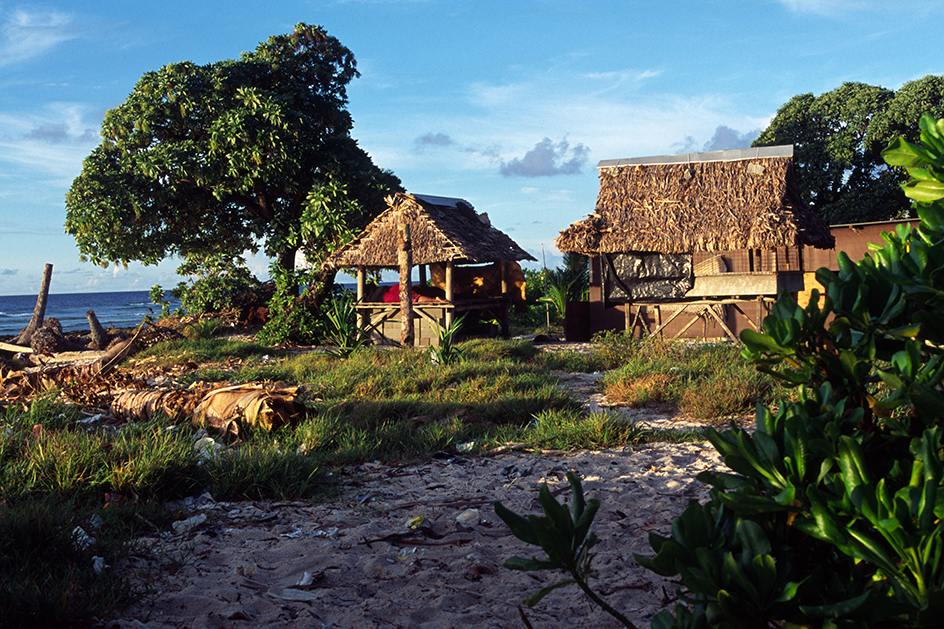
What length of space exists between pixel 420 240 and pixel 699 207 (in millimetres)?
6060

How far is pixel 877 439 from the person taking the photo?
142 centimetres

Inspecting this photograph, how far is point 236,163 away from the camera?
14.9m

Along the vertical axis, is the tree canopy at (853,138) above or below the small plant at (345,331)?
above

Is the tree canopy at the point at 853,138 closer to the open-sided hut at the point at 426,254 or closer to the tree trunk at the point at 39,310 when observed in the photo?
the open-sided hut at the point at 426,254

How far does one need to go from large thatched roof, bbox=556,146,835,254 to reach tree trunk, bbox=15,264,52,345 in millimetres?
11551

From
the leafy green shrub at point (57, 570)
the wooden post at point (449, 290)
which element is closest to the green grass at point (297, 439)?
the leafy green shrub at point (57, 570)

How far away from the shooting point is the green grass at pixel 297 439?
2.70 meters

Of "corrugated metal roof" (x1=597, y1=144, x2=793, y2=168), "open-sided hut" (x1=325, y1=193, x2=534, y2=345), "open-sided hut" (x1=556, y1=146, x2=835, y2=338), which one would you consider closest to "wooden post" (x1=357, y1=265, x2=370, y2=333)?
"open-sided hut" (x1=325, y1=193, x2=534, y2=345)

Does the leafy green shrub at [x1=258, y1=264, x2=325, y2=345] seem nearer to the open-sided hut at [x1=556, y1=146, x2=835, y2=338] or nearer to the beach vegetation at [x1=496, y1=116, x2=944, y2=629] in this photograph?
the open-sided hut at [x1=556, y1=146, x2=835, y2=338]

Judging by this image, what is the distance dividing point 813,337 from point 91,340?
734 inches

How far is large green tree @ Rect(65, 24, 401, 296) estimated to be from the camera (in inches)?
590

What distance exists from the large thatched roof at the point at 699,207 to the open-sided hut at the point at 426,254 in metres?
2.08

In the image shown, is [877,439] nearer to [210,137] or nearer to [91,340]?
[210,137]

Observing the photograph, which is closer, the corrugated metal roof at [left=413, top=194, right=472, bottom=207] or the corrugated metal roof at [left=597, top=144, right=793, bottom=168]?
the corrugated metal roof at [left=597, top=144, right=793, bottom=168]
